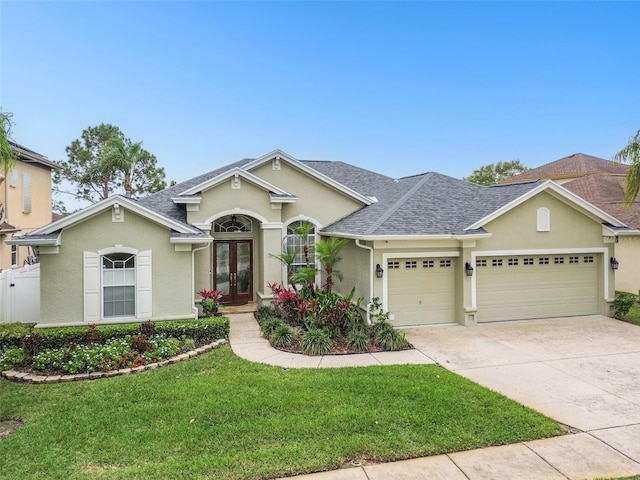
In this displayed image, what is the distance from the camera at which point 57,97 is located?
58.0 feet

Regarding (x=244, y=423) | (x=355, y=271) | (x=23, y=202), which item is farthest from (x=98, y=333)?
(x=23, y=202)

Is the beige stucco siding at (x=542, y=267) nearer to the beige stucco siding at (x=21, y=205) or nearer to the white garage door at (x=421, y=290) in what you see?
the white garage door at (x=421, y=290)

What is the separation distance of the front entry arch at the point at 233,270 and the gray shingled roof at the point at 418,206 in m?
2.03

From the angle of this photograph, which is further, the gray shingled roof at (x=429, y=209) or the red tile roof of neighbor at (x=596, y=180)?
the red tile roof of neighbor at (x=596, y=180)

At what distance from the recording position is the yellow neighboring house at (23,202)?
1759cm

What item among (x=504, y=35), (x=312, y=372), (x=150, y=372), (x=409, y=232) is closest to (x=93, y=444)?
(x=150, y=372)

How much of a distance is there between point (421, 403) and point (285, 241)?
31.3 feet

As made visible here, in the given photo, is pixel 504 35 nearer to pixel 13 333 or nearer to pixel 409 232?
pixel 409 232

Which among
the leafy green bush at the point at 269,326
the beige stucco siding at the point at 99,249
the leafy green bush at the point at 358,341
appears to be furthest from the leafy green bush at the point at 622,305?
the beige stucco siding at the point at 99,249

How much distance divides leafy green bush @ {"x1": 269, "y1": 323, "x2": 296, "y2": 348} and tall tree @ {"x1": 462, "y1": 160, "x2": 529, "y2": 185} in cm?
3794

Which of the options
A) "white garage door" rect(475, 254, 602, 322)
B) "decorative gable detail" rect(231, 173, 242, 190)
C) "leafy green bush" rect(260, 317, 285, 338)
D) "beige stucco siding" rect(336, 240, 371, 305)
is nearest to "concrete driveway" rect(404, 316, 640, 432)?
"white garage door" rect(475, 254, 602, 322)

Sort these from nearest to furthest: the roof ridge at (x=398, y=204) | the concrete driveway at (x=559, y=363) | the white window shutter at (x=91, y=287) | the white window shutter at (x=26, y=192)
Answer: the concrete driveway at (x=559, y=363) → the white window shutter at (x=91, y=287) → the roof ridge at (x=398, y=204) → the white window shutter at (x=26, y=192)

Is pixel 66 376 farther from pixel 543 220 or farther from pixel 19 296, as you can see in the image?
pixel 543 220

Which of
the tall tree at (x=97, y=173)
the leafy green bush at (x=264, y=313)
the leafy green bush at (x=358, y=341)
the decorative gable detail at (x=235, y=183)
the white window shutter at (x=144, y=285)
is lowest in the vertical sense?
the leafy green bush at (x=358, y=341)
